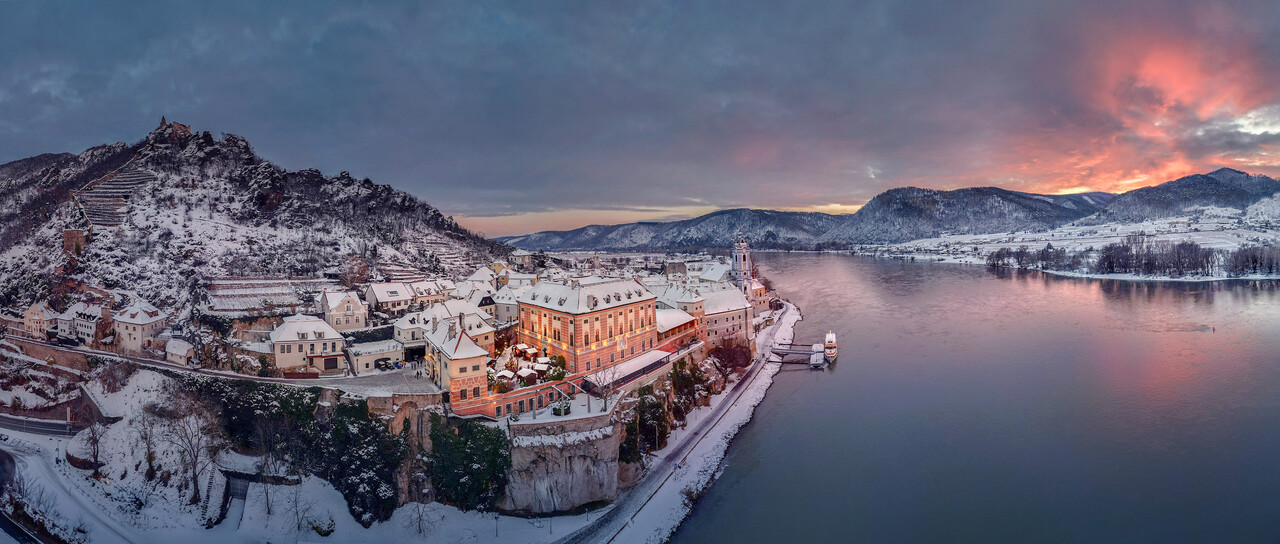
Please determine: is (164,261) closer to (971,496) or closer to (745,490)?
(745,490)

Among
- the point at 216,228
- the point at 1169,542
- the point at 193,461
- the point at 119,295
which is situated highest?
the point at 216,228

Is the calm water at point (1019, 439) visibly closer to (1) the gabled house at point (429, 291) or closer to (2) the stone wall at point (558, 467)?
(2) the stone wall at point (558, 467)

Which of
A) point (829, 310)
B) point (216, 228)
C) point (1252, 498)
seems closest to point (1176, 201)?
point (829, 310)

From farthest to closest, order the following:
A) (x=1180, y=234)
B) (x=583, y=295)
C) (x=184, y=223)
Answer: (x=1180, y=234), (x=184, y=223), (x=583, y=295)

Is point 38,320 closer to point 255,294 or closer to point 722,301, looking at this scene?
point 255,294

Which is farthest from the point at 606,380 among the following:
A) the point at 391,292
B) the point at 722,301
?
the point at 391,292

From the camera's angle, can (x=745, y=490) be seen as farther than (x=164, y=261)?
No

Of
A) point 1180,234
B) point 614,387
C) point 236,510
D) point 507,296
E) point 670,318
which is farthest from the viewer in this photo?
point 1180,234
